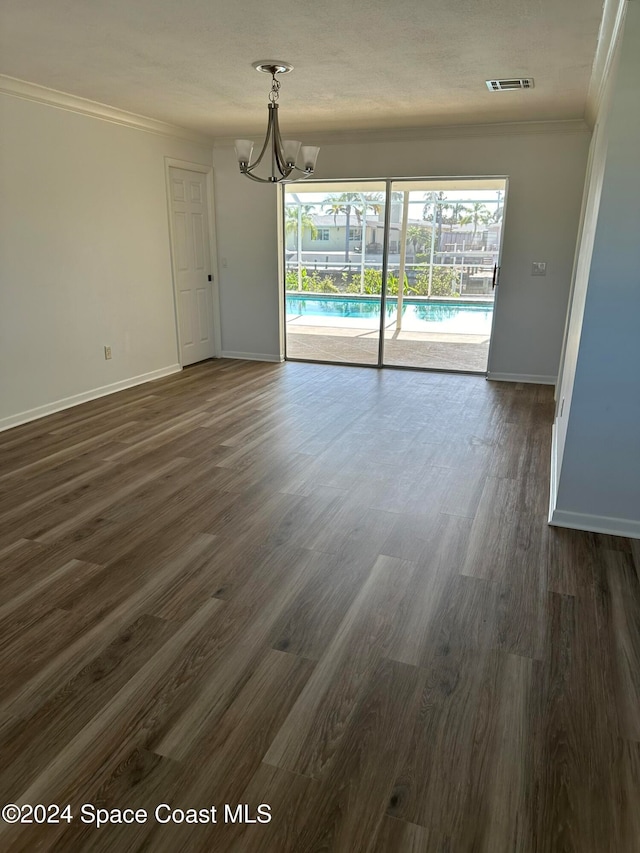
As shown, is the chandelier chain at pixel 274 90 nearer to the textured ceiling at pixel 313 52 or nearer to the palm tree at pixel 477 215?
the textured ceiling at pixel 313 52

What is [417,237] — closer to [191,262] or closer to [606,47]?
[191,262]

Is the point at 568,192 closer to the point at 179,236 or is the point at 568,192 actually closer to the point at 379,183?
the point at 379,183

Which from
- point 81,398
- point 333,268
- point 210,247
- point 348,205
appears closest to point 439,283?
point 333,268

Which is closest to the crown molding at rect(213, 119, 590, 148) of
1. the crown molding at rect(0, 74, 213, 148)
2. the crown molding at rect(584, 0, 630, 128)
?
the crown molding at rect(0, 74, 213, 148)

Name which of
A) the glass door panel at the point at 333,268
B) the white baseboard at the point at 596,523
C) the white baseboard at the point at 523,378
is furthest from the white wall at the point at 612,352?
the glass door panel at the point at 333,268

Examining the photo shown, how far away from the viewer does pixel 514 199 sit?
223 inches

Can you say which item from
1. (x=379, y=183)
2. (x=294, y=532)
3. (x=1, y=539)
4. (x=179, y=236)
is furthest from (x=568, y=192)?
(x=1, y=539)

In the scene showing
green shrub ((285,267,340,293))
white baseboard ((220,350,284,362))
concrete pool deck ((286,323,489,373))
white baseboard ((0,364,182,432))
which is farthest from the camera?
green shrub ((285,267,340,293))

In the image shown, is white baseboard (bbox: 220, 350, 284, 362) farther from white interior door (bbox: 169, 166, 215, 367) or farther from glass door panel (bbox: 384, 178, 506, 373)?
glass door panel (bbox: 384, 178, 506, 373)

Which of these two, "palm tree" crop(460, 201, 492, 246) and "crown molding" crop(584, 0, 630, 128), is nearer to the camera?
"crown molding" crop(584, 0, 630, 128)

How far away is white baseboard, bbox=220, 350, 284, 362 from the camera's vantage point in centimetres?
702

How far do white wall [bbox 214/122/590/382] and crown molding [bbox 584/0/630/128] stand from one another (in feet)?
3.56

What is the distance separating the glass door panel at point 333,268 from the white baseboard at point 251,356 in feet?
5.09

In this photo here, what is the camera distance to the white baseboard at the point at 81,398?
452 centimetres
